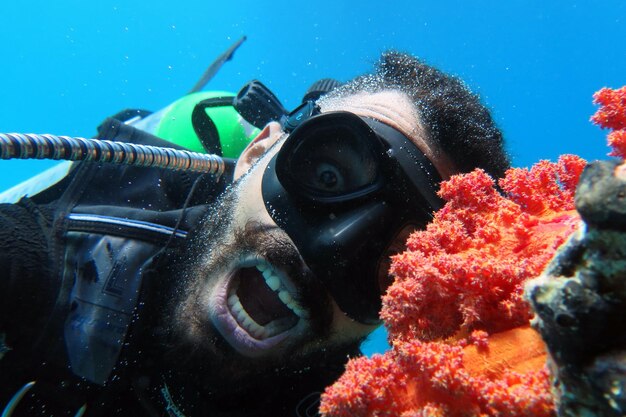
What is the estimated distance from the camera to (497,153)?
2.75m

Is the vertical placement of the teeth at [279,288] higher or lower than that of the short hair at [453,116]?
lower

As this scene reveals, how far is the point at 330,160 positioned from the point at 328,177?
12 centimetres

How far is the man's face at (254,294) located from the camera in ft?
7.73

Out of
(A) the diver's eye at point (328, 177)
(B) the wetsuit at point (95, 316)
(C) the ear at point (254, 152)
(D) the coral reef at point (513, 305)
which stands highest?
(C) the ear at point (254, 152)

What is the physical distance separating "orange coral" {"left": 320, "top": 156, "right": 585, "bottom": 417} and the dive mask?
738 mm

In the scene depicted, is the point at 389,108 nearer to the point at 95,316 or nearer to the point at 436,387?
the point at 436,387

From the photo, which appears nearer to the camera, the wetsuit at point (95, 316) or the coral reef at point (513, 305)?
the coral reef at point (513, 305)

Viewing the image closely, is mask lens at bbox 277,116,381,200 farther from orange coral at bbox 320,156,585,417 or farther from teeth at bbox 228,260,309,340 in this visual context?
orange coral at bbox 320,156,585,417

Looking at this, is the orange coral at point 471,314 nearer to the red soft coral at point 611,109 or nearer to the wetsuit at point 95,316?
the red soft coral at point 611,109

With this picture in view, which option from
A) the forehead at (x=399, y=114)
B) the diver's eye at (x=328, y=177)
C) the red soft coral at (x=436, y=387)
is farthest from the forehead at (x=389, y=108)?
the red soft coral at (x=436, y=387)

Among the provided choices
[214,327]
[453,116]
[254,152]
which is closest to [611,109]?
[453,116]

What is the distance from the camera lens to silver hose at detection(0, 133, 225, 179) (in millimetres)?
2262

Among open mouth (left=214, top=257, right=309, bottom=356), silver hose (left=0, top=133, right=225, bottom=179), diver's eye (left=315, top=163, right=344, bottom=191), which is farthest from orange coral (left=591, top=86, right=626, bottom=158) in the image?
silver hose (left=0, top=133, right=225, bottom=179)

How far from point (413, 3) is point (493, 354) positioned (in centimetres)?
7008
